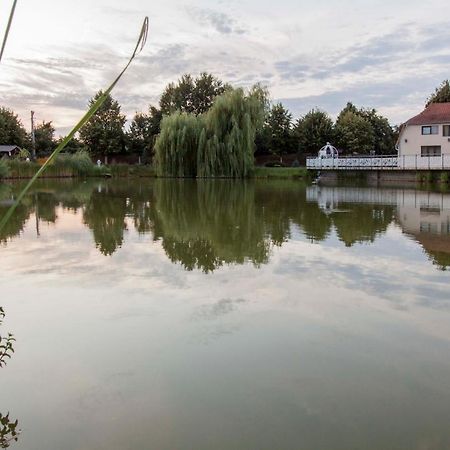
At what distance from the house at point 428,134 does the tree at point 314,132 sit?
11.7 m

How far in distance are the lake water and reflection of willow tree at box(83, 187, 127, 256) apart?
19 cm

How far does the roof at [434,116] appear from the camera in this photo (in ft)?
130

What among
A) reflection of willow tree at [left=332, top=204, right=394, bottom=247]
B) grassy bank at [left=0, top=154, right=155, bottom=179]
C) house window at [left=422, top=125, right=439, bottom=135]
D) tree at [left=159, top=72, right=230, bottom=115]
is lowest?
reflection of willow tree at [left=332, top=204, right=394, bottom=247]

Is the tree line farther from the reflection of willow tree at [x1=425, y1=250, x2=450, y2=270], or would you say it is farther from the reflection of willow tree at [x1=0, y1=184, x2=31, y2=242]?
the reflection of willow tree at [x1=425, y1=250, x2=450, y2=270]

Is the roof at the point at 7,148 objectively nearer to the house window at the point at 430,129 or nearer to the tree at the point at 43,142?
the tree at the point at 43,142

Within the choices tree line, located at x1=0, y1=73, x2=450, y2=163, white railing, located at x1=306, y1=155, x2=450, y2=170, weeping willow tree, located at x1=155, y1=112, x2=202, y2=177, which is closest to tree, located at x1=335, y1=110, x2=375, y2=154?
tree line, located at x1=0, y1=73, x2=450, y2=163

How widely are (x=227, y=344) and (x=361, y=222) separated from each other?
30.9 ft

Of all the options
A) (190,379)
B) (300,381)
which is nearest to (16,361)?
(190,379)

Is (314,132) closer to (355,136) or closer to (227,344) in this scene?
(355,136)

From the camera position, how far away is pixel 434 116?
40.2 metres

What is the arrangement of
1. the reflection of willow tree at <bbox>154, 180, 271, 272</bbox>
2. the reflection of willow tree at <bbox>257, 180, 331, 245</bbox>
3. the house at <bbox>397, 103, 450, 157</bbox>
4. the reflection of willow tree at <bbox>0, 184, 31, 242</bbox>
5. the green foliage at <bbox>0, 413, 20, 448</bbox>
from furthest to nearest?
the house at <bbox>397, 103, 450, 157</bbox>, the reflection of willow tree at <bbox>257, 180, 331, 245</bbox>, the reflection of willow tree at <bbox>0, 184, 31, 242</bbox>, the reflection of willow tree at <bbox>154, 180, 271, 272</bbox>, the green foliage at <bbox>0, 413, 20, 448</bbox>

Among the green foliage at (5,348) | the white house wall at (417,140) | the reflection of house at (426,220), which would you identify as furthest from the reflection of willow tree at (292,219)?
the white house wall at (417,140)

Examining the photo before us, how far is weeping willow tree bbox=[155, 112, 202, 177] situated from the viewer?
40.4 metres

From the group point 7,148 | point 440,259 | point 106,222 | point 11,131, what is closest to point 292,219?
point 106,222
